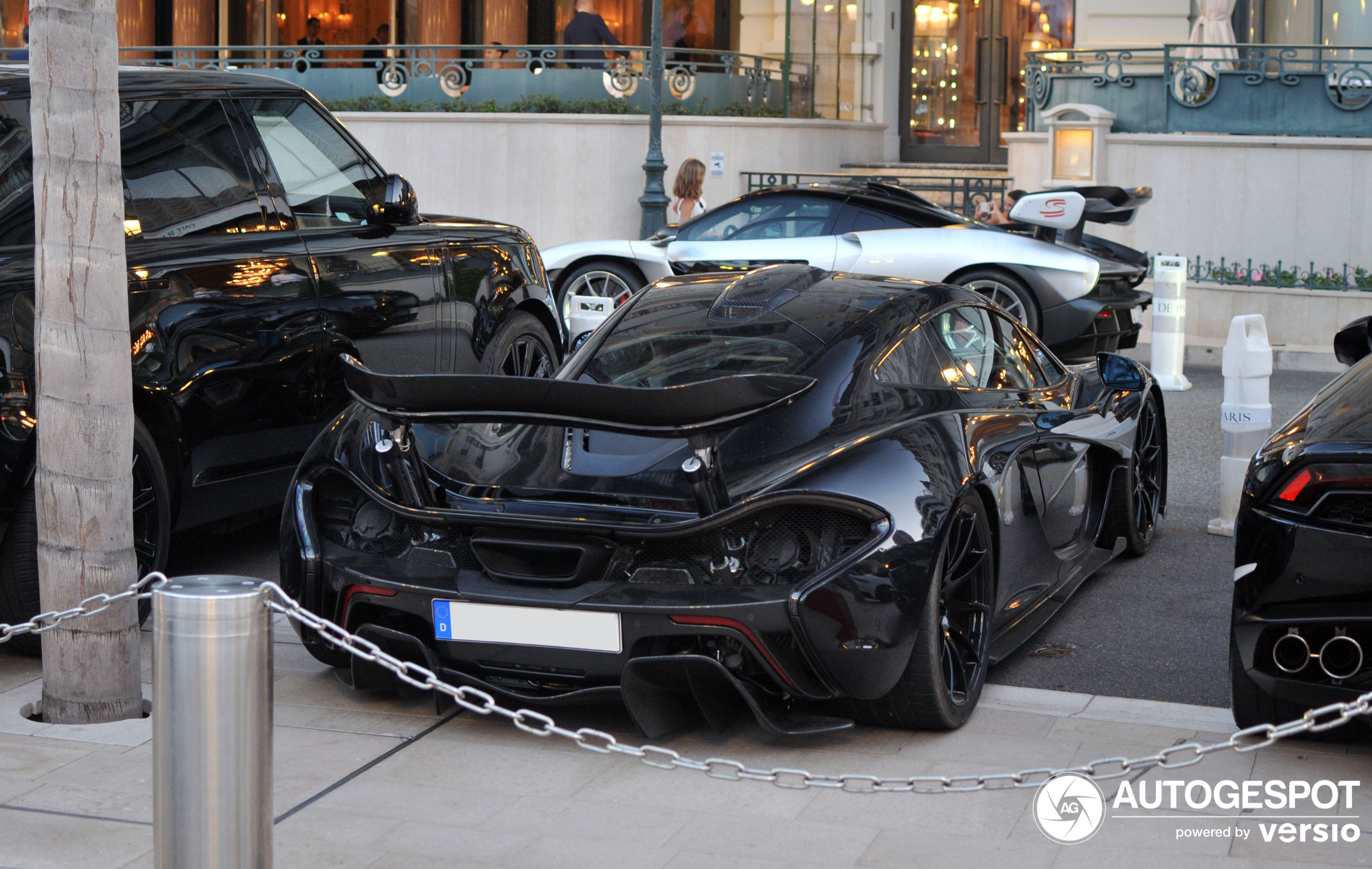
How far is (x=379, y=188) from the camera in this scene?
7352 millimetres

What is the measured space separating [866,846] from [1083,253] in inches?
347

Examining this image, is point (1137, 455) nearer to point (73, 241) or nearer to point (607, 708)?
point (607, 708)

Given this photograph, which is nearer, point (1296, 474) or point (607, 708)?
point (1296, 474)

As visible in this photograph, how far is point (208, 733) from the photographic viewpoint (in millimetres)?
3158

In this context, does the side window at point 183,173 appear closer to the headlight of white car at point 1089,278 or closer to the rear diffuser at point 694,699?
the rear diffuser at point 694,699

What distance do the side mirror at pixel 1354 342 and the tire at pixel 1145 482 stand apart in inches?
37.9

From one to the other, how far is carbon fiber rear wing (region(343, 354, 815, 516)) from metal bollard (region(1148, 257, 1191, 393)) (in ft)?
27.6

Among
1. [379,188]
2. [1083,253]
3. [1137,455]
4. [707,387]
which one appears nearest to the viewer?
[707,387]

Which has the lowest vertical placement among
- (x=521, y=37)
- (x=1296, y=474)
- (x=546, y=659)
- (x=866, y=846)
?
(x=866, y=846)

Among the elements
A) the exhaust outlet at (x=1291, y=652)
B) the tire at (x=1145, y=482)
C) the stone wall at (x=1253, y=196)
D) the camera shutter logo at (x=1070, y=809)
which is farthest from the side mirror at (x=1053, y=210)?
the camera shutter logo at (x=1070, y=809)

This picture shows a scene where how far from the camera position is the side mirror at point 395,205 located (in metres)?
7.23

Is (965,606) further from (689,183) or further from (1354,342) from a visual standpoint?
(689,183)

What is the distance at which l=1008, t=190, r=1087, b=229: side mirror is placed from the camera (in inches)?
480

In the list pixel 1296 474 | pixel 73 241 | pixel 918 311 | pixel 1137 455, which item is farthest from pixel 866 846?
pixel 1137 455
